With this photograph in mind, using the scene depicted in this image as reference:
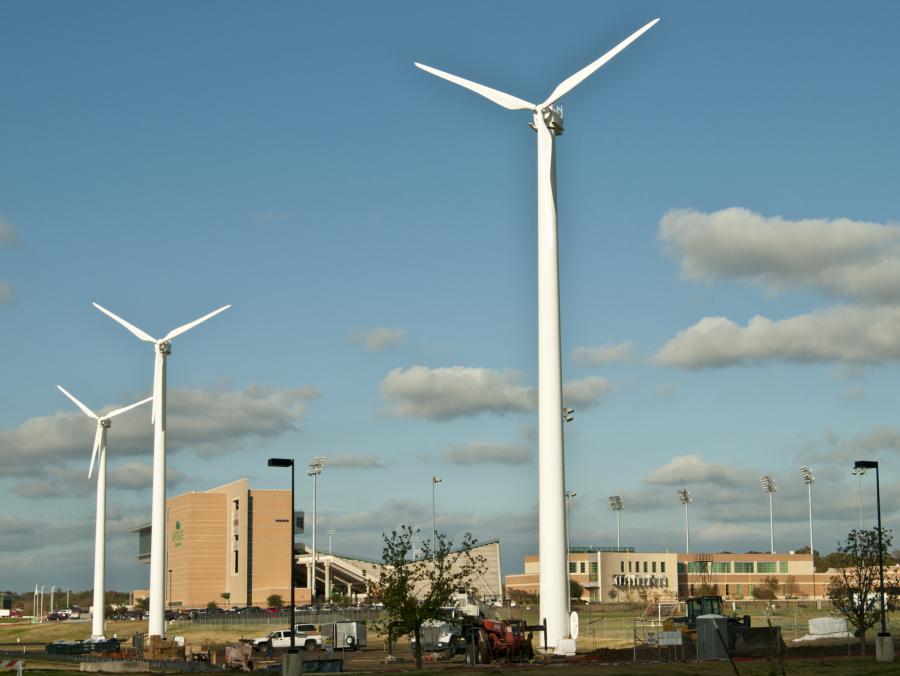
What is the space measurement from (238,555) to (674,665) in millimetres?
163092

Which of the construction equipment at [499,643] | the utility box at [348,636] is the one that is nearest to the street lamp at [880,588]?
the construction equipment at [499,643]

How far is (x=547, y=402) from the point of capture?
45125mm

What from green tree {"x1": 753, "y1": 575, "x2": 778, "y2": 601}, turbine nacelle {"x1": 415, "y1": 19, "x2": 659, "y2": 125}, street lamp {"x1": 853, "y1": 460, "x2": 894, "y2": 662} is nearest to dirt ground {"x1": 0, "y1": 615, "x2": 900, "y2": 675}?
street lamp {"x1": 853, "y1": 460, "x2": 894, "y2": 662}

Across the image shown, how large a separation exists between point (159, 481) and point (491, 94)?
144 feet

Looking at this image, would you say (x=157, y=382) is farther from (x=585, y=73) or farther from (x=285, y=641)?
(x=585, y=73)

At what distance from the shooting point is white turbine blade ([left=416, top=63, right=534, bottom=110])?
162 ft

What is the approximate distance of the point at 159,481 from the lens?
3270 inches

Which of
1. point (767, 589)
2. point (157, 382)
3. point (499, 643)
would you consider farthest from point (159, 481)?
point (767, 589)

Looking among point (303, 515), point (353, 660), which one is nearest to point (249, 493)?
point (303, 515)

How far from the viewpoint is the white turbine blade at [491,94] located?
49.3 metres

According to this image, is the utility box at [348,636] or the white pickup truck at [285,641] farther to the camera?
the utility box at [348,636]

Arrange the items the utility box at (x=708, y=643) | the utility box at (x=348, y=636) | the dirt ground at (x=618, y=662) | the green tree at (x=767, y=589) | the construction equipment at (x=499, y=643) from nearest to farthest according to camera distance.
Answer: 1. the dirt ground at (x=618, y=662)
2. the utility box at (x=708, y=643)
3. the construction equipment at (x=499, y=643)
4. the utility box at (x=348, y=636)
5. the green tree at (x=767, y=589)

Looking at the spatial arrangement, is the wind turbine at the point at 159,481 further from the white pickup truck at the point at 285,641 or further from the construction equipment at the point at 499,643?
the construction equipment at the point at 499,643

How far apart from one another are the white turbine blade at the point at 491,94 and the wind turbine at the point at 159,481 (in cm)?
4044
